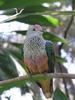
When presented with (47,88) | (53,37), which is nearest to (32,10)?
(53,37)

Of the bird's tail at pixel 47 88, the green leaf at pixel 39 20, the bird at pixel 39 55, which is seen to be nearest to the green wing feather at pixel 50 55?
the bird at pixel 39 55

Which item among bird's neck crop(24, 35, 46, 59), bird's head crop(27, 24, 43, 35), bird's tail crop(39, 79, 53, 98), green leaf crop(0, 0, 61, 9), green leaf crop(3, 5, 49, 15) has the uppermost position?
green leaf crop(0, 0, 61, 9)

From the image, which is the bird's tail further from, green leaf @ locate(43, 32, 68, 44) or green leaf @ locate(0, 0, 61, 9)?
green leaf @ locate(0, 0, 61, 9)

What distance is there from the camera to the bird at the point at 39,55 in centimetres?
332

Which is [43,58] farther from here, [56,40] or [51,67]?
[56,40]

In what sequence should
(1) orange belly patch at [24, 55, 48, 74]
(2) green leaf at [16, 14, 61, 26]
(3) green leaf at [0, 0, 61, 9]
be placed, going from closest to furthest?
(3) green leaf at [0, 0, 61, 9]
(1) orange belly patch at [24, 55, 48, 74]
(2) green leaf at [16, 14, 61, 26]

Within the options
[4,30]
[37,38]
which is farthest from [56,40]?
[4,30]

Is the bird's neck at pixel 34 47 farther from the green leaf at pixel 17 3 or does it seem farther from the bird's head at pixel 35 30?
the green leaf at pixel 17 3

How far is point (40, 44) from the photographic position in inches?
133

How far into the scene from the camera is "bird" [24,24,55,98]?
3.32 meters

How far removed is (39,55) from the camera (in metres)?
3.32

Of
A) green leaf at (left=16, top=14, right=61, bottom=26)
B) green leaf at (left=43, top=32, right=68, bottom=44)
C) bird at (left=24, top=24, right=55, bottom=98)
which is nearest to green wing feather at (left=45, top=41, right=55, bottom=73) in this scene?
bird at (left=24, top=24, right=55, bottom=98)

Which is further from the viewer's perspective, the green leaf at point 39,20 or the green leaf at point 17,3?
the green leaf at point 39,20

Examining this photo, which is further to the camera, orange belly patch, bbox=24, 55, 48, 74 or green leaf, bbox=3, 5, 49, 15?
green leaf, bbox=3, 5, 49, 15
